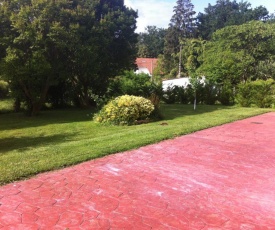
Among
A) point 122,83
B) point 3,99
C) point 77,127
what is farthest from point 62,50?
point 3,99

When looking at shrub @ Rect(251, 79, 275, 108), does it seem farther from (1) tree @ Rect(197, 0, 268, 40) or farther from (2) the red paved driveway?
(1) tree @ Rect(197, 0, 268, 40)

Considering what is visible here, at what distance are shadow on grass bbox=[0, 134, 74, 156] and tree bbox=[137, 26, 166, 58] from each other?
4870 cm

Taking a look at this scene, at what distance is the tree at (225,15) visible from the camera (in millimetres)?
47134

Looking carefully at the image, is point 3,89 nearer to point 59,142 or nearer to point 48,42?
point 48,42

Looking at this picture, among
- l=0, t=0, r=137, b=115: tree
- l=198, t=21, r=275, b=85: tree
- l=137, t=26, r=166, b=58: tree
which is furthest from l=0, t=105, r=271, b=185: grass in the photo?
l=137, t=26, r=166, b=58: tree

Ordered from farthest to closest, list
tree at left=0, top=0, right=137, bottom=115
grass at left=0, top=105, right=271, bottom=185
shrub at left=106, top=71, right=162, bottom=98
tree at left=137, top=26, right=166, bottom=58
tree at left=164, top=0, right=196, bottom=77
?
tree at left=137, top=26, right=166, bottom=58 < tree at left=164, top=0, right=196, bottom=77 < shrub at left=106, top=71, right=162, bottom=98 < tree at left=0, top=0, right=137, bottom=115 < grass at left=0, top=105, right=271, bottom=185

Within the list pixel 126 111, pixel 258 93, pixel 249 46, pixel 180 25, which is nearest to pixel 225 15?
pixel 180 25

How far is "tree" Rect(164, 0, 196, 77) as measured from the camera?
1825 inches

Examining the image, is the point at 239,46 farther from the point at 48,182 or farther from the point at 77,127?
the point at 48,182

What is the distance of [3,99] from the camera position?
58.2 ft

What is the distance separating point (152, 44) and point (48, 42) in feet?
163

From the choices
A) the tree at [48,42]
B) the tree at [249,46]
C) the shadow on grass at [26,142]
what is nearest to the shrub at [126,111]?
the shadow on grass at [26,142]

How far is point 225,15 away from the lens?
179 feet

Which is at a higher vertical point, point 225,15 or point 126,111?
point 225,15
